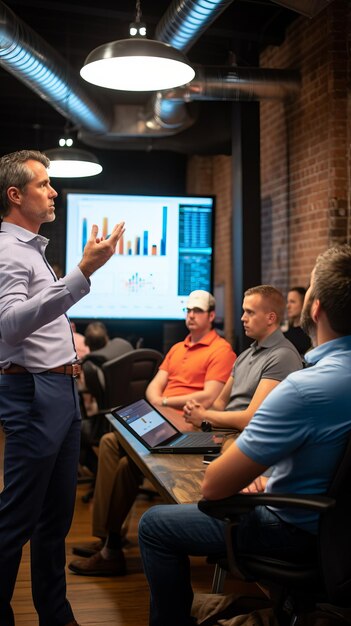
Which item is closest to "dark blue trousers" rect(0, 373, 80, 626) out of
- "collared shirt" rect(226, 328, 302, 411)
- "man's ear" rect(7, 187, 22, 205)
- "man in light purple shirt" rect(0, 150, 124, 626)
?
"man in light purple shirt" rect(0, 150, 124, 626)

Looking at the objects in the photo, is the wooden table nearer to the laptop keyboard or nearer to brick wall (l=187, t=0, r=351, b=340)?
the laptop keyboard

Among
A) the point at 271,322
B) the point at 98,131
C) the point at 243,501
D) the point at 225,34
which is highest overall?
the point at 225,34

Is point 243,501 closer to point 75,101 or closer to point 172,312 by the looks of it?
point 172,312

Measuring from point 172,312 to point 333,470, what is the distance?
518 centimetres

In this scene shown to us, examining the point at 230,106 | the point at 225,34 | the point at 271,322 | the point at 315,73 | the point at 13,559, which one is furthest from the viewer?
the point at 230,106

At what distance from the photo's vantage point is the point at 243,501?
6.58 ft

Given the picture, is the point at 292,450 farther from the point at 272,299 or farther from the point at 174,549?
the point at 272,299

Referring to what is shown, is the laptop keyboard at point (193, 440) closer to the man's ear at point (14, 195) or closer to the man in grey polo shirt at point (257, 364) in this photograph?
the man in grey polo shirt at point (257, 364)

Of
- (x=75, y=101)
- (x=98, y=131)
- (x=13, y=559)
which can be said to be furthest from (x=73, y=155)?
(x=13, y=559)

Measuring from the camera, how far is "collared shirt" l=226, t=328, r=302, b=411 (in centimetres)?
346

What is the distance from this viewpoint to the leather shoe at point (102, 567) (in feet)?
12.2

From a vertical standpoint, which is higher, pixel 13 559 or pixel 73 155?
pixel 73 155

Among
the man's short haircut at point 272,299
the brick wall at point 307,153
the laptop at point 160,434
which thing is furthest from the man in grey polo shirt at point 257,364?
the brick wall at point 307,153

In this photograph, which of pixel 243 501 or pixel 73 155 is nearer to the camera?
pixel 243 501
